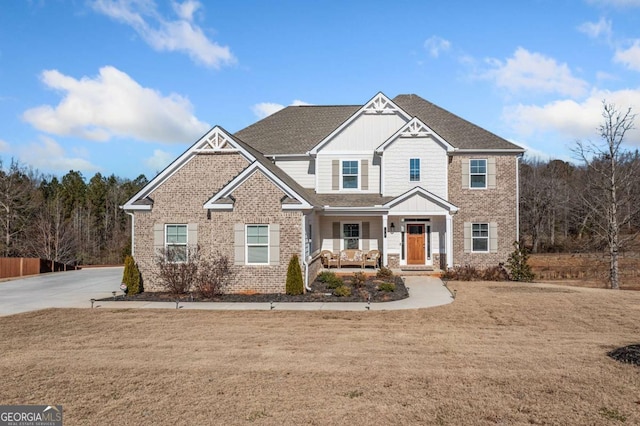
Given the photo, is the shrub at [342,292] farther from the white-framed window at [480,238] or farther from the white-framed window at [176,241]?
the white-framed window at [480,238]

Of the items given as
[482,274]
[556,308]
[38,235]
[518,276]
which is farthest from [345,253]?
[38,235]

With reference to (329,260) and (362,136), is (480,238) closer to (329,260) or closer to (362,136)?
(329,260)

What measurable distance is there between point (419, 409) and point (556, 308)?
9.68m

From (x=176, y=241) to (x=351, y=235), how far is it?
918 centimetres

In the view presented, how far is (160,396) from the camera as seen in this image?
21.9 ft

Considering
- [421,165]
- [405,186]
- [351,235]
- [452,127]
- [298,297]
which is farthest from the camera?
Result: [452,127]

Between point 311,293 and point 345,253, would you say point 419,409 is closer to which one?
point 311,293

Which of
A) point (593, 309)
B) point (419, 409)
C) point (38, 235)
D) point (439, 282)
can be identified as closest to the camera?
point (419, 409)

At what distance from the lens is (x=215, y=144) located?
18.6 meters

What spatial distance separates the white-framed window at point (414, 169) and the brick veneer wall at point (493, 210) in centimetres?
194

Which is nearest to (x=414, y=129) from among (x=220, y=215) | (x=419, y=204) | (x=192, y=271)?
(x=419, y=204)

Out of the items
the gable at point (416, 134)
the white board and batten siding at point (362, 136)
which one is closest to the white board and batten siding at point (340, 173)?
the white board and batten siding at point (362, 136)

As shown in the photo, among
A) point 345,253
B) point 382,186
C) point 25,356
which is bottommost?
point 25,356

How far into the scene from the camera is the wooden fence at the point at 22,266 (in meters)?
24.8
